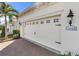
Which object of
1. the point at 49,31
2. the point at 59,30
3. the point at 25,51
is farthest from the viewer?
the point at 25,51

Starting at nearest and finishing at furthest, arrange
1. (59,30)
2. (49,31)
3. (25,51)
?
(59,30)
(49,31)
(25,51)

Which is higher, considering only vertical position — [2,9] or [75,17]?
[2,9]

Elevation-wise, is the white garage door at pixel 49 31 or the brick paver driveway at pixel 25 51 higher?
the white garage door at pixel 49 31

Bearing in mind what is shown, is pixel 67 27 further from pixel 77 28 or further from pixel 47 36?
pixel 47 36

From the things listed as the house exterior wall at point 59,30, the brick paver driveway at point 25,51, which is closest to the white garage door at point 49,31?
the house exterior wall at point 59,30

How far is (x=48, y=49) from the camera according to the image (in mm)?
8289

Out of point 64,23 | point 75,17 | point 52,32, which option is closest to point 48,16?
point 52,32

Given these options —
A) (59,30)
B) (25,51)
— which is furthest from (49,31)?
(25,51)

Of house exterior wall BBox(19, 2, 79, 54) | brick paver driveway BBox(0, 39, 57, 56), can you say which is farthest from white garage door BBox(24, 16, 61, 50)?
brick paver driveway BBox(0, 39, 57, 56)

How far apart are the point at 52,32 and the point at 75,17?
7.20 ft

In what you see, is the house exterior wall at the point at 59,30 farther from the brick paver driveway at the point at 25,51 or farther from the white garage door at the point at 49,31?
the brick paver driveway at the point at 25,51

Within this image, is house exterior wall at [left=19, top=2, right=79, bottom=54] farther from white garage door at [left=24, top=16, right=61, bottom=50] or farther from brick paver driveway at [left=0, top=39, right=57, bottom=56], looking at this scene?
brick paver driveway at [left=0, top=39, right=57, bottom=56]

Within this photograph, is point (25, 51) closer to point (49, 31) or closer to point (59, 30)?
point (49, 31)

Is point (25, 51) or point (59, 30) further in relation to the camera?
point (25, 51)
